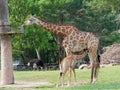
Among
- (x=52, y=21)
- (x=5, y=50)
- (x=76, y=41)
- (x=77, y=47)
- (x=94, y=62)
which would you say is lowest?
(x=52, y=21)

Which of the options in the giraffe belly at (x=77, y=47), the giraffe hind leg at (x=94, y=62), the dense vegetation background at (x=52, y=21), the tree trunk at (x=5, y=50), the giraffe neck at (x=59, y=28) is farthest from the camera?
the dense vegetation background at (x=52, y=21)

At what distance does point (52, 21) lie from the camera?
4322cm

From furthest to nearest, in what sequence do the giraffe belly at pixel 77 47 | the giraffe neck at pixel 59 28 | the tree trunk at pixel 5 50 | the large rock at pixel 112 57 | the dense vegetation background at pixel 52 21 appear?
the dense vegetation background at pixel 52 21, the large rock at pixel 112 57, the tree trunk at pixel 5 50, the giraffe neck at pixel 59 28, the giraffe belly at pixel 77 47

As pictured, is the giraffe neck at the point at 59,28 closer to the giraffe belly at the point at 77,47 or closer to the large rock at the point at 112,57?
the giraffe belly at the point at 77,47

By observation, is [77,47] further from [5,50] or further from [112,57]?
[112,57]

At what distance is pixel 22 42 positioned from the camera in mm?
41312

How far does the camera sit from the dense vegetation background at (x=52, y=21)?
130ft

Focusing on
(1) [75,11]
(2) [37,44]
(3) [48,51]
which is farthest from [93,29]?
(2) [37,44]

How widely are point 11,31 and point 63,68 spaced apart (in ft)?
8.97

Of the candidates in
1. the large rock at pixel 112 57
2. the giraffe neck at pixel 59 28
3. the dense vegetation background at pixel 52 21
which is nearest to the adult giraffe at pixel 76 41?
the giraffe neck at pixel 59 28

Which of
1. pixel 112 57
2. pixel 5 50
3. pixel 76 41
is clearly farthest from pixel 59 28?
pixel 112 57

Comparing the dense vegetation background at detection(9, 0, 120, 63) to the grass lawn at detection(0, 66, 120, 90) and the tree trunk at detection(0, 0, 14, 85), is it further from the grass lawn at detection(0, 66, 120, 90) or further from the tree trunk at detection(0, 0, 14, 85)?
the tree trunk at detection(0, 0, 14, 85)

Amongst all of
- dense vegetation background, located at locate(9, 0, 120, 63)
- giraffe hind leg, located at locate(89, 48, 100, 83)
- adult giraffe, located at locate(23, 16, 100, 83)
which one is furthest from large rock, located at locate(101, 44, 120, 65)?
adult giraffe, located at locate(23, 16, 100, 83)

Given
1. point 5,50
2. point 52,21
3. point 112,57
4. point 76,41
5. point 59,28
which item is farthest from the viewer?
point 52,21
